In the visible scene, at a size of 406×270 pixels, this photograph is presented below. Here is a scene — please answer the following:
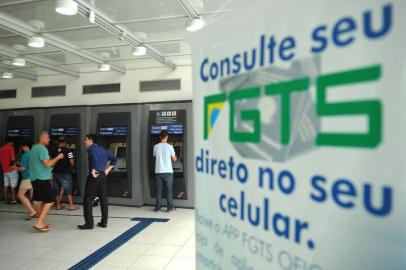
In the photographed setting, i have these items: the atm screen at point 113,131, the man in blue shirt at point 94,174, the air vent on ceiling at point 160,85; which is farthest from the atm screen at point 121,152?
the man in blue shirt at point 94,174

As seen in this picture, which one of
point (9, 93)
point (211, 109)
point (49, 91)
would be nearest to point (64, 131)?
point (49, 91)

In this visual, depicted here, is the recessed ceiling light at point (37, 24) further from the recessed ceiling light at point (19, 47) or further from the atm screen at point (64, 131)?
the atm screen at point (64, 131)

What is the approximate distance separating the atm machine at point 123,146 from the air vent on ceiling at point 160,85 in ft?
2.36

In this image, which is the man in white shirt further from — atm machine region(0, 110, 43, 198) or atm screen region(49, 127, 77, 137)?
atm machine region(0, 110, 43, 198)

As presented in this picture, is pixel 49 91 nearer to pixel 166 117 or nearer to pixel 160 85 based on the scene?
pixel 160 85

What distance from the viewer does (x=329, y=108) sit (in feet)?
2.61

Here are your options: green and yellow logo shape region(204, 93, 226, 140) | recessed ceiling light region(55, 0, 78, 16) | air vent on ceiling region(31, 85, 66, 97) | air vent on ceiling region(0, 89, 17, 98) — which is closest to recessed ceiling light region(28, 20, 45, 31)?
recessed ceiling light region(55, 0, 78, 16)

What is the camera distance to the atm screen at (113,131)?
20.4ft

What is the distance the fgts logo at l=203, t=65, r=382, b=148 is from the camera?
71cm

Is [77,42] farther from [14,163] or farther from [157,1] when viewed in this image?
[14,163]

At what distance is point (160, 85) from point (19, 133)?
11.0ft

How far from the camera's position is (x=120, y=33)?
14.6ft

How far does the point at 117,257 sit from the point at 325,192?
3.38 meters

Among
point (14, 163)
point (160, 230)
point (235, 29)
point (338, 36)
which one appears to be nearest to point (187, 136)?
point (160, 230)
